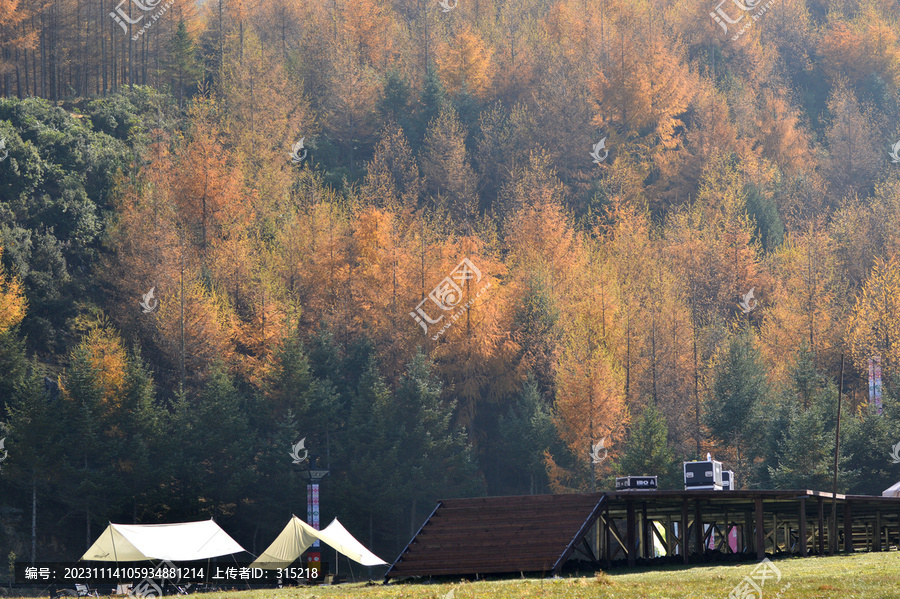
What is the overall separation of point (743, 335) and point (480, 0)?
62.7 meters

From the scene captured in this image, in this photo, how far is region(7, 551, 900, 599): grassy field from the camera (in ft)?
59.9

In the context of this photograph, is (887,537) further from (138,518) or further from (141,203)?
(141,203)

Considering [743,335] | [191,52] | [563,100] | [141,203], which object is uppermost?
[191,52]

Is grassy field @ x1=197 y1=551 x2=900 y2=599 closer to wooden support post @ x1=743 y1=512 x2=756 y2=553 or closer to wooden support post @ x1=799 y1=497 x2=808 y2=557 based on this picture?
wooden support post @ x1=799 y1=497 x2=808 y2=557

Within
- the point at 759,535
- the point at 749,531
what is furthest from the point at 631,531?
the point at 749,531

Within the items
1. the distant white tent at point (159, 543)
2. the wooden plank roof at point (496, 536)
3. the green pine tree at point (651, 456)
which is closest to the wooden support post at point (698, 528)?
the wooden plank roof at point (496, 536)

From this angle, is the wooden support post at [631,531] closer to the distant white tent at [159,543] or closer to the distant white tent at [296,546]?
the distant white tent at [296,546]

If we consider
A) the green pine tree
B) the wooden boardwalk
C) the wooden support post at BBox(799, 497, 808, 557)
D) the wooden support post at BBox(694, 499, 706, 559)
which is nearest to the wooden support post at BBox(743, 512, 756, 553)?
the wooden boardwalk

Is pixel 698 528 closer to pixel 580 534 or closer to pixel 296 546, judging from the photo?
pixel 580 534

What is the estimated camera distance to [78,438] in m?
47.1

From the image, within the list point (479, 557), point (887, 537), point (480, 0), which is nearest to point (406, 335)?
point (887, 537)

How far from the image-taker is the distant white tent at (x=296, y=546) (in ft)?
99.9

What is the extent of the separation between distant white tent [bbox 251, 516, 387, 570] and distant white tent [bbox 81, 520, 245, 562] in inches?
43.8

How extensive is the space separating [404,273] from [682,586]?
132ft
